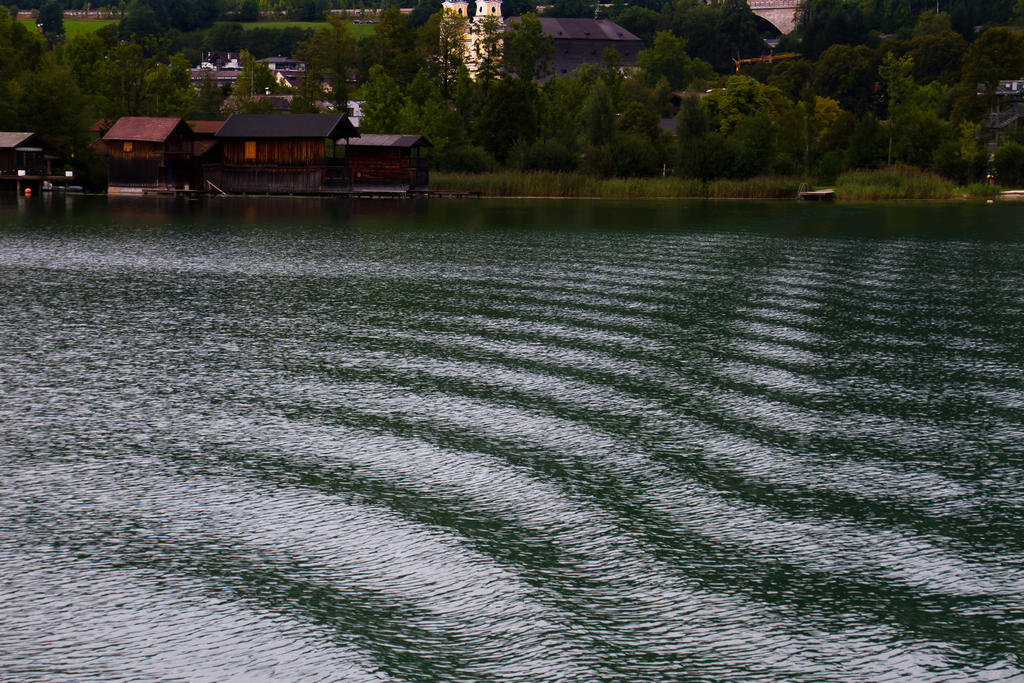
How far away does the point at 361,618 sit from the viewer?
736cm

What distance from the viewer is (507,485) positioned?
1009 cm

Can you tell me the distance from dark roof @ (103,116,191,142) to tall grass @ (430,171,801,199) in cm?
1958

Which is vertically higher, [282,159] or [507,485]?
[282,159]

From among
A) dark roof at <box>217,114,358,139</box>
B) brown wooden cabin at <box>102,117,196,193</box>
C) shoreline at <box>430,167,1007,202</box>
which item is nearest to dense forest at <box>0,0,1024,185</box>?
shoreline at <box>430,167,1007,202</box>

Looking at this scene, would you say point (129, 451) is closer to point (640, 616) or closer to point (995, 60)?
point (640, 616)

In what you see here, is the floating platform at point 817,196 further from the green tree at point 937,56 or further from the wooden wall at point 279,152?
the green tree at point 937,56

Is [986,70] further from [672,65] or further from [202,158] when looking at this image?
[672,65]

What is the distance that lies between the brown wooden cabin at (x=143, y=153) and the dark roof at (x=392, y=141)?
11.9 meters

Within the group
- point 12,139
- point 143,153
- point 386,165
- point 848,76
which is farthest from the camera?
point 848,76

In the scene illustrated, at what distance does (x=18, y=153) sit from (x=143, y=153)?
29.9 feet

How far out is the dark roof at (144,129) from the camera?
74.8 m

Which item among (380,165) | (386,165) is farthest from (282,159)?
(386,165)

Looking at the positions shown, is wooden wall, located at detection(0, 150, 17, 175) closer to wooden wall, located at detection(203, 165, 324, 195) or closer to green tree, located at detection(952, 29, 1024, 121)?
wooden wall, located at detection(203, 165, 324, 195)

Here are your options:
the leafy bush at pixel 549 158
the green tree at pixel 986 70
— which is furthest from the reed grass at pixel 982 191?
the leafy bush at pixel 549 158
